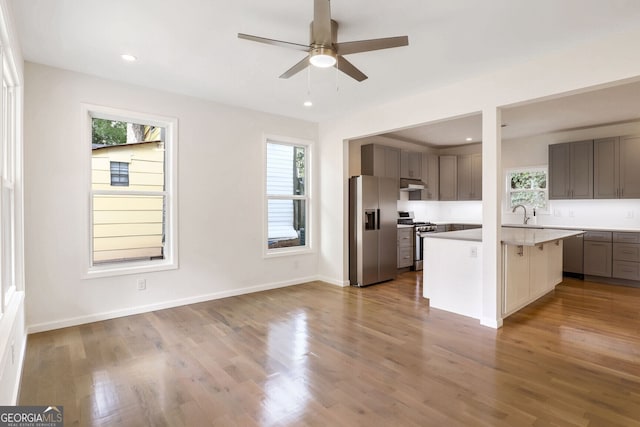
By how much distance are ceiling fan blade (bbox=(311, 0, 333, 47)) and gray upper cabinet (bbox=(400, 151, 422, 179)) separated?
4.59 metres

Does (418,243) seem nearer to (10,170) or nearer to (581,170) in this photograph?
(581,170)

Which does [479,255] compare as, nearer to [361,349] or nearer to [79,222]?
[361,349]

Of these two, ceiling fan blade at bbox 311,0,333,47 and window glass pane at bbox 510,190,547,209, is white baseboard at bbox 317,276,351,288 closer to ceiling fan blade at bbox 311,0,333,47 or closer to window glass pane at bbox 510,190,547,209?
ceiling fan blade at bbox 311,0,333,47

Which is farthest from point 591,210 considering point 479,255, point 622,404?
point 622,404

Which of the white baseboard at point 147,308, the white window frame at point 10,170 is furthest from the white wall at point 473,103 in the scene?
the white window frame at point 10,170

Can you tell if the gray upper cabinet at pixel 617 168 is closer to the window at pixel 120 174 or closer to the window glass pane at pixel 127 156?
the window glass pane at pixel 127 156

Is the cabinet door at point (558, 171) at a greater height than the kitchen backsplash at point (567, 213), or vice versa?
the cabinet door at point (558, 171)

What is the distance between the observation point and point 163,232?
13.8 ft

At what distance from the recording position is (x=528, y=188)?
6.69 meters

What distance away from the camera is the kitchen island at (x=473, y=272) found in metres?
3.63

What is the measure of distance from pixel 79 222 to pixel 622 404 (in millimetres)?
4863

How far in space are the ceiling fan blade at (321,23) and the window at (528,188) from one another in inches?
241

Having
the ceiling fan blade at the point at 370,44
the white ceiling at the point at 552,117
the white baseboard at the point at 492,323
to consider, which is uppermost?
the white ceiling at the point at 552,117

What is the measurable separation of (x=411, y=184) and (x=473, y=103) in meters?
3.05
